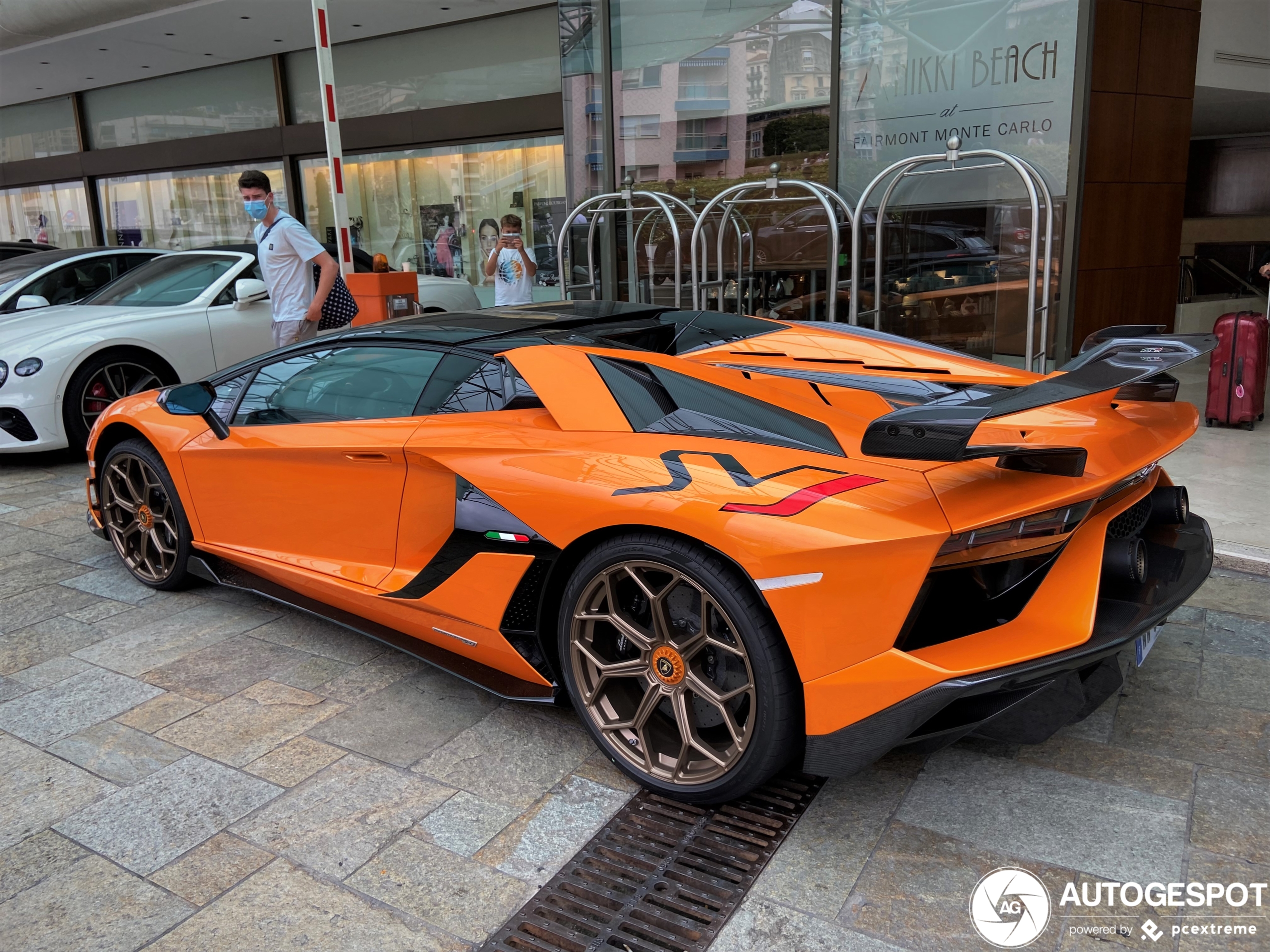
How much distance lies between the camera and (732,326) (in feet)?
12.2

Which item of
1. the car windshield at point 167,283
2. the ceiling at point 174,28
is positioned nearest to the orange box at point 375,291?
the car windshield at point 167,283

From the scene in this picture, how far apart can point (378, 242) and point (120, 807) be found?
13.3 m

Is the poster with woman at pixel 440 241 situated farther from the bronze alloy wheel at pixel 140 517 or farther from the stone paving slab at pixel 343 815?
the stone paving slab at pixel 343 815

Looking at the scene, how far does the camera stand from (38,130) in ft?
63.6

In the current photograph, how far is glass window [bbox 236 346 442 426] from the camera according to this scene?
3.23 metres

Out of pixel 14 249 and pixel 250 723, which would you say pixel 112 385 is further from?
pixel 14 249

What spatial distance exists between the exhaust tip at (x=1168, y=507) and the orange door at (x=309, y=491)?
7.47 ft

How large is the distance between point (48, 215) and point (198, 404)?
19897mm

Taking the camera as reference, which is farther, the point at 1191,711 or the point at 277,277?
the point at 277,277

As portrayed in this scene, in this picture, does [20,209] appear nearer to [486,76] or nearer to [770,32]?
[486,76]

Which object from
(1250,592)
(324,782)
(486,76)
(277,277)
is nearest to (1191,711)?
(1250,592)

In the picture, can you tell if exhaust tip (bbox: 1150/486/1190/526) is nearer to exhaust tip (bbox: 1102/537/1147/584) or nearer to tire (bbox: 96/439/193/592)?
exhaust tip (bbox: 1102/537/1147/584)

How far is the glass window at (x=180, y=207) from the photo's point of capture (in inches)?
649

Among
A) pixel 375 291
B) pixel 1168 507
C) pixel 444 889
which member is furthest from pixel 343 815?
pixel 375 291
